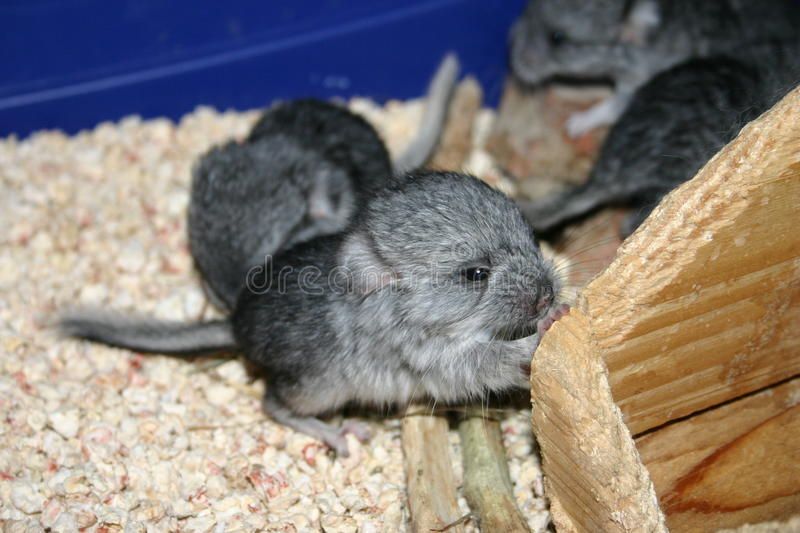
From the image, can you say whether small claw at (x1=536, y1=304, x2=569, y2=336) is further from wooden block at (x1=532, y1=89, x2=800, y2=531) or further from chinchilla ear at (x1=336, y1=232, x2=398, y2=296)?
chinchilla ear at (x1=336, y1=232, x2=398, y2=296)

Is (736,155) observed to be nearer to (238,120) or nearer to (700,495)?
(700,495)

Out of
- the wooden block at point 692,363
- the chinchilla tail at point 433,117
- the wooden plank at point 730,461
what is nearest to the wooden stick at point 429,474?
the wooden block at point 692,363

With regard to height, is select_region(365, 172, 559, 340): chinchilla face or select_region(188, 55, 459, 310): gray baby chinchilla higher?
select_region(188, 55, 459, 310): gray baby chinchilla

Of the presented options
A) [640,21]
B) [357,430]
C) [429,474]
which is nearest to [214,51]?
[640,21]

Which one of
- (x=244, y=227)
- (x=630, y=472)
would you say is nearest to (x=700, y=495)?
(x=630, y=472)

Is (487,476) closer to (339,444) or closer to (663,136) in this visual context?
(339,444)

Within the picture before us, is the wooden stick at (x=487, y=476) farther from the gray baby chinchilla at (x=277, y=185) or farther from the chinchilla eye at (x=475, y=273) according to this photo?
the gray baby chinchilla at (x=277, y=185)

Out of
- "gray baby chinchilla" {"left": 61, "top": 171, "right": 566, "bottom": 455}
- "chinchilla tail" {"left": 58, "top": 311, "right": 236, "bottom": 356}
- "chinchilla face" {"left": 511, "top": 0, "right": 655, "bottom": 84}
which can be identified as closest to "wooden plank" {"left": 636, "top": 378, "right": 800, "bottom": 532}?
"gray baby chinchilla" {"left": 61, "top": 171, "right": 566, "bottom": 455}
